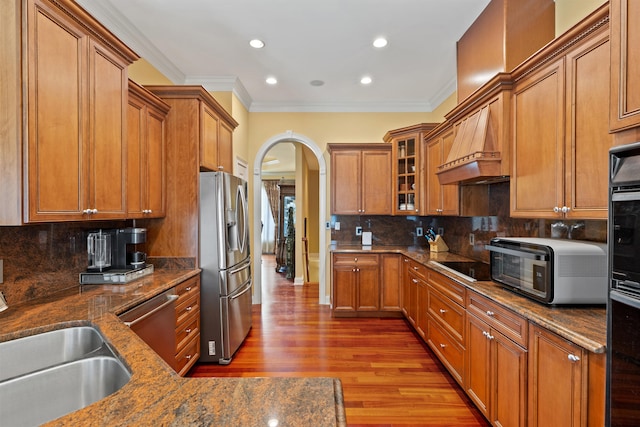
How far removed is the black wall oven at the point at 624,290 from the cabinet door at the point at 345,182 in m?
3.51

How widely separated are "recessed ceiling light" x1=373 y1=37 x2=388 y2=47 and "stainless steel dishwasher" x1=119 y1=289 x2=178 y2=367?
290 cm

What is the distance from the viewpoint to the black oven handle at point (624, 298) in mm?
1052

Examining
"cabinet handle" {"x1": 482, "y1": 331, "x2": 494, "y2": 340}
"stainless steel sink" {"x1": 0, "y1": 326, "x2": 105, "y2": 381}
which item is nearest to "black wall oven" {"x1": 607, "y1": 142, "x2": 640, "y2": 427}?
"cabinet handle" {"x1": 482, "y1": 331, "x2": 494, "y2": 340}

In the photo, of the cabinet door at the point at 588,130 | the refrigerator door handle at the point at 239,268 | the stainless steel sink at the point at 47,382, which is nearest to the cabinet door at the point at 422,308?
the cabinet door at the point at 588,130

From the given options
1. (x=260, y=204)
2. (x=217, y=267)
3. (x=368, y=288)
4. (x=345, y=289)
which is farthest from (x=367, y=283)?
(x=217, y=267)

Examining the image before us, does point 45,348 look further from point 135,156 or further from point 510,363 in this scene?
point 510,363

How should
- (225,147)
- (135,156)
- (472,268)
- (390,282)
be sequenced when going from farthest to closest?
(390,282) → (225,147) → (472,268) → (135,156)

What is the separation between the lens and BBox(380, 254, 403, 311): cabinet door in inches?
167

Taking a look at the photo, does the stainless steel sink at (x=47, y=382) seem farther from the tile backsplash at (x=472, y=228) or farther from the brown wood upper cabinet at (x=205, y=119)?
the tile backsplash at (x=472, y=228)

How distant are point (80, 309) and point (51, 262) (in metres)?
0.64

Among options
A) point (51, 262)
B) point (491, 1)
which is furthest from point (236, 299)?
point (491, 1)

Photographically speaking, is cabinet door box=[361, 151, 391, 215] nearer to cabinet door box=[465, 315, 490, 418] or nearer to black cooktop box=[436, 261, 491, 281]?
black cooktop box=[436, 261, 491, 281]

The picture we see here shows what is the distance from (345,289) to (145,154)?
284cm

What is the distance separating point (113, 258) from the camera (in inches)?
101
